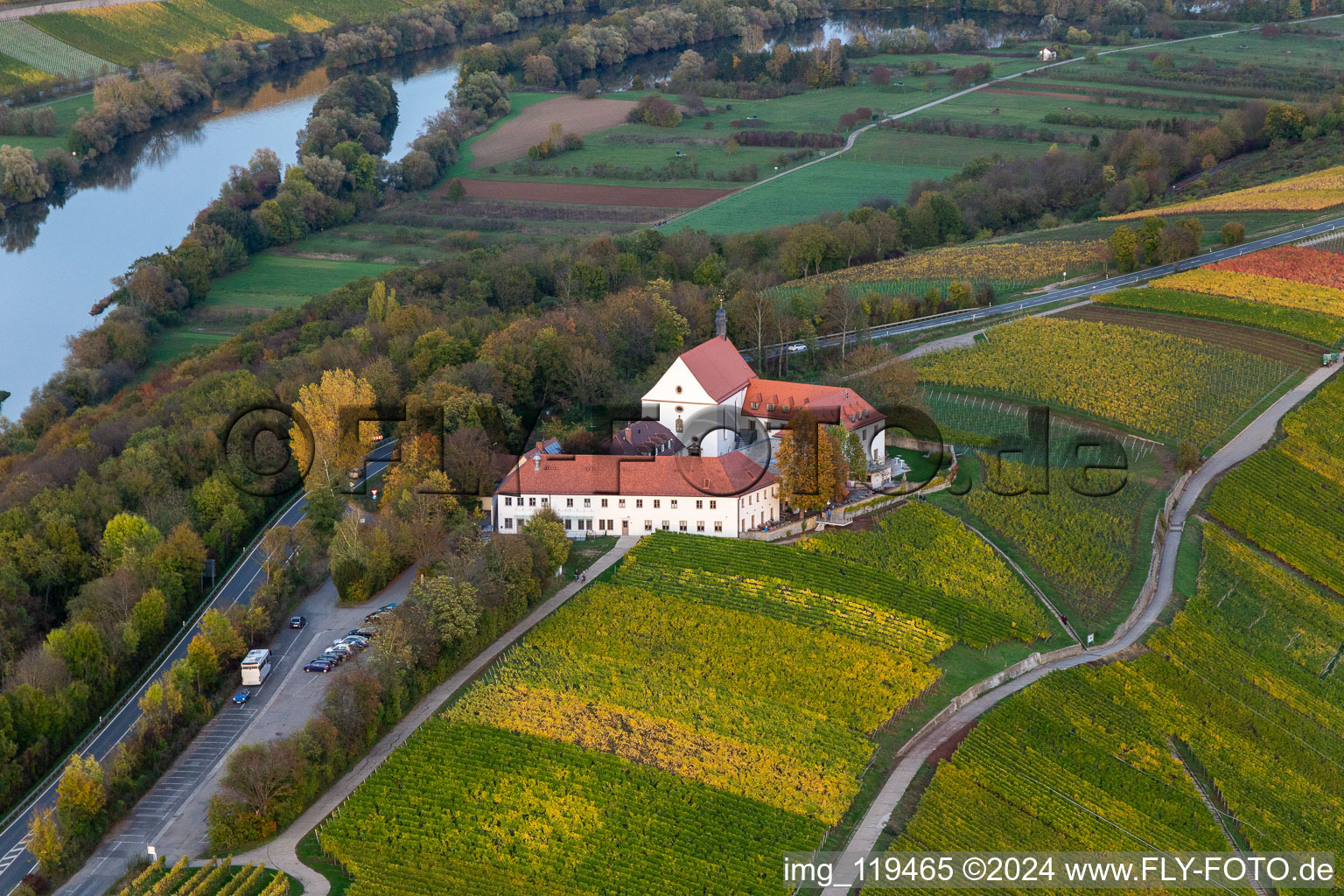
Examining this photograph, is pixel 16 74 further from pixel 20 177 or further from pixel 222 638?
pixel 222 638

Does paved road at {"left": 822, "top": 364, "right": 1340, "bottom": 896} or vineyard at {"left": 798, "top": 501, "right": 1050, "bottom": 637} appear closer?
paved road at {"left": 822, "top": 364, "right": 1340, "bottom": 896}

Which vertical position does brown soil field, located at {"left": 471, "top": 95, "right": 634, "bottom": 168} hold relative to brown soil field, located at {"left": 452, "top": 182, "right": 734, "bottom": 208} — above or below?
above

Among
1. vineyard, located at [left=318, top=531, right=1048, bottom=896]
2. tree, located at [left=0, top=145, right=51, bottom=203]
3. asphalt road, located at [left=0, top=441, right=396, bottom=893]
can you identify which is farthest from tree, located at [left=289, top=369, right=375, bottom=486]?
tree, located at [left=0, top=145, right=51, bottom=203]

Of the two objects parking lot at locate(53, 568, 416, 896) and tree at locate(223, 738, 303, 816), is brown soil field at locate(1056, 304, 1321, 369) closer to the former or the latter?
parking lot at locate(53, 568, 416, 896)

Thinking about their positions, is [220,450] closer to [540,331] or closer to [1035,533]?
[540,331]

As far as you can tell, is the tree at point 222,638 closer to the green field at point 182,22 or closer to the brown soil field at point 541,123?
the brown soil field at point 541,123

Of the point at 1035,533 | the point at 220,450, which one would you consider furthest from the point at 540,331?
the point at 1035,533
